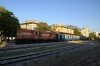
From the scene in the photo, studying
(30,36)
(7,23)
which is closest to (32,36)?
(30,36)

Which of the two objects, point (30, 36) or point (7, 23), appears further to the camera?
point (7, 23)

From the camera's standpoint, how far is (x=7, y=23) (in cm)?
4484

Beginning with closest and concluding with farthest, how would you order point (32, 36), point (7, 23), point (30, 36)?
point (30, 36), point (32, 36), point (7, 23)

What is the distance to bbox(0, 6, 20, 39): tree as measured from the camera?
44406 millimetres

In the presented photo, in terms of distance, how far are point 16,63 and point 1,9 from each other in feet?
127

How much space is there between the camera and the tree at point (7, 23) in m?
44.4

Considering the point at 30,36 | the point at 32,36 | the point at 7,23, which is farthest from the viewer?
the point at 7,23

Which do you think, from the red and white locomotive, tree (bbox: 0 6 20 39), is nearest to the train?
the red and white locomotive

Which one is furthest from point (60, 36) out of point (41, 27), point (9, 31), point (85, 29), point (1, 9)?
point (85, 29)

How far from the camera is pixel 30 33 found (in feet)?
120

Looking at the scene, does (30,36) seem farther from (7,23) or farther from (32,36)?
(7,23)

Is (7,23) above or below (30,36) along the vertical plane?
above

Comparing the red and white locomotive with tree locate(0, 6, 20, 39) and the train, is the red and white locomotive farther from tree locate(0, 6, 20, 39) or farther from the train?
tree locate(0, 6, 20, 39)

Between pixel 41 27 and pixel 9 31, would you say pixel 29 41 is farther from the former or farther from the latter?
pixel 41 27
